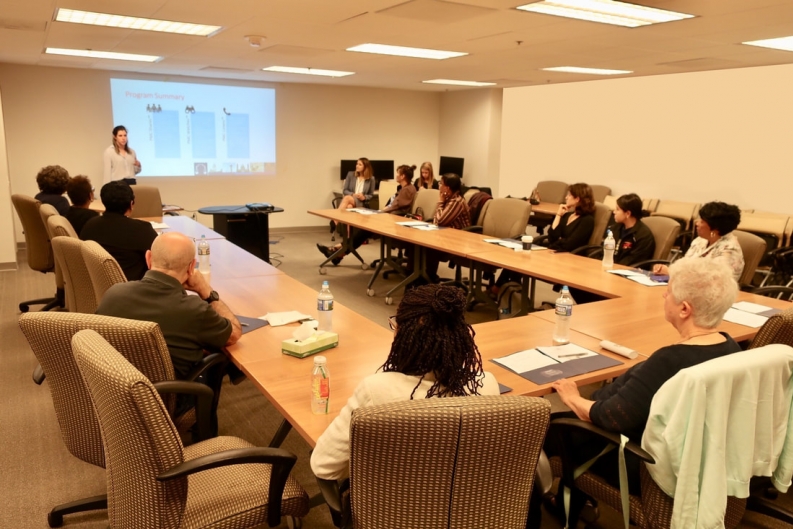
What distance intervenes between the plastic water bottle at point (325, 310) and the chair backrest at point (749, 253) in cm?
300

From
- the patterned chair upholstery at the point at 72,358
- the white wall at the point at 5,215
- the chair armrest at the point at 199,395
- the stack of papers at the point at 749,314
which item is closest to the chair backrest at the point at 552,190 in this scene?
the stack of papers at the point at 749,314

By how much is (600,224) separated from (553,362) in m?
3.32

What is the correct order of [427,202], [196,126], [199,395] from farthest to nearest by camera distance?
1. [196,126]
2. [427,202]
3. [199,395]

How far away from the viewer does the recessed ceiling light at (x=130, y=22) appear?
4.68 meters

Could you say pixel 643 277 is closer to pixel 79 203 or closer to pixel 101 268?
pixel 101 268

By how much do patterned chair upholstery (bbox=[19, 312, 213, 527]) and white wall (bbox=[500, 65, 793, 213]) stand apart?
24.2ft

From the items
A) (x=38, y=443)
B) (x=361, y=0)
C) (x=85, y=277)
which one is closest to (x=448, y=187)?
(x=361, y=0)

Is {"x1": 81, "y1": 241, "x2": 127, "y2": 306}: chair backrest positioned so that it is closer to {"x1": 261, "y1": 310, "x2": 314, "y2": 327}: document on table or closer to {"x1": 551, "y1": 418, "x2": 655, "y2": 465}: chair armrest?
{"x1": 261, "y1": 310, "x2": 314, "y2": 327}: document on table

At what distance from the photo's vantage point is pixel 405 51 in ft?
20.6

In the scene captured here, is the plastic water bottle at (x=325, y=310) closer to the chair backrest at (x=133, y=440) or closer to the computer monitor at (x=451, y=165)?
the chair backrest at (x=133, y=440)

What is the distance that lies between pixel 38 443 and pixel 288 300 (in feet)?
4.96

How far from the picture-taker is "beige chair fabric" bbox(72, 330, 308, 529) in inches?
60.7

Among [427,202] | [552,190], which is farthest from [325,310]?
[552,190]

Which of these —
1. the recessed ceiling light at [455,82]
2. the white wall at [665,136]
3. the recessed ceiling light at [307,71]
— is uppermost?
the recessed ceiling light at [455,82]
